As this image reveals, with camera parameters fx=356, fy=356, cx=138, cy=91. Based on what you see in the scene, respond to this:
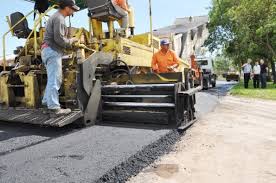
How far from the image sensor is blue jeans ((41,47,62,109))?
4.46 meters

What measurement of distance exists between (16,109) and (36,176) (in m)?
2.49

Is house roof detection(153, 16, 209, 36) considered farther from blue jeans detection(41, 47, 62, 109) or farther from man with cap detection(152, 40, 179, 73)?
blue jeans detection(41, 47, 62, 109)

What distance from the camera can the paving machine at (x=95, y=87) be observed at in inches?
187

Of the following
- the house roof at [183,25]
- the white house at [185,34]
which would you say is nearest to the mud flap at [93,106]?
the white house at [185,34]

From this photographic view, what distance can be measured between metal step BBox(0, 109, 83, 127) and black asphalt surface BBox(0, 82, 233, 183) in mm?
161

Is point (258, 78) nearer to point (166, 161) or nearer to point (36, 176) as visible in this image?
point (166, 161)

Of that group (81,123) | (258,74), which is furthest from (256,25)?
(81,123)

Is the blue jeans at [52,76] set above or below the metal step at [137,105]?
above

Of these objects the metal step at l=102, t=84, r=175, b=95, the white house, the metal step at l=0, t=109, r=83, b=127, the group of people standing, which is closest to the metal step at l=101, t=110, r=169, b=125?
the metal step at l=102, t=84, r=175, b=95

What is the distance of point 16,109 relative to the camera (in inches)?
201

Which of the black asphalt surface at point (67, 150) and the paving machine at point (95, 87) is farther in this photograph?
the paving machine at point (95, 87)

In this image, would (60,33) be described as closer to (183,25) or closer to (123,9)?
(123,9)

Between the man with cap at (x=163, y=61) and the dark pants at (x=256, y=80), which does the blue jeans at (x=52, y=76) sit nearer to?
the man with cap at (x=163, y=61)

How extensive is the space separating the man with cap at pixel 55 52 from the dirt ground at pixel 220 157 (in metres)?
1.60
